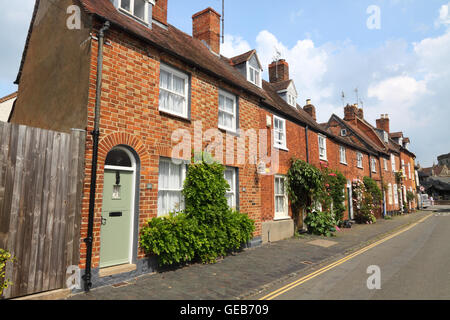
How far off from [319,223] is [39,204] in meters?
11.4

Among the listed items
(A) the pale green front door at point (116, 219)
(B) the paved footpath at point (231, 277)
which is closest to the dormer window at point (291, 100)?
(B) the paved footpath at point (231, 277)

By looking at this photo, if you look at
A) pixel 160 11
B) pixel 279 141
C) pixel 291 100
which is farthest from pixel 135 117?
pixel 291 100

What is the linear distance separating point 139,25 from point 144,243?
20.2 ft

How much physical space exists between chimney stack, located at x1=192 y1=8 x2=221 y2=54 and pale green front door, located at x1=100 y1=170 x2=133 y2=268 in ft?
30.5

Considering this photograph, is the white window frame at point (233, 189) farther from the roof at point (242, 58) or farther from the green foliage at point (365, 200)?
the green foliage at point (365, 200)

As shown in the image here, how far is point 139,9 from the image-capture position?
8781 mm

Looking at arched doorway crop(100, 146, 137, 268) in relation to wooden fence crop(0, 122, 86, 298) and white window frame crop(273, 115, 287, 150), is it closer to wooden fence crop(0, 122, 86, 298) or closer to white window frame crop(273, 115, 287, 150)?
wooden fence crop(0, 122, 86, 298)

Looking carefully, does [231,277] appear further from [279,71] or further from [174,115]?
[279,71]

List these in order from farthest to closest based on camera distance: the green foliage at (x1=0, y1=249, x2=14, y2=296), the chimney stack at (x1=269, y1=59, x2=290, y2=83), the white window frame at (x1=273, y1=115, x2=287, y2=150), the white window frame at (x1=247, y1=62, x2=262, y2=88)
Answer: the chimney stack at (x1=269, y1=59, x2=290, y2=83), the white window frame at (x1=247, y1=62, x2=262, y2=88), the white window frame at (x1=273, y1=115, x2=287, y2=150), the green foliage at (x1=0, y1=249, x2=14, y2=296)

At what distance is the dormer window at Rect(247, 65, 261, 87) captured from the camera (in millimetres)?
13906

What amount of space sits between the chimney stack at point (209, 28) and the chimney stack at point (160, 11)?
11.7 feet

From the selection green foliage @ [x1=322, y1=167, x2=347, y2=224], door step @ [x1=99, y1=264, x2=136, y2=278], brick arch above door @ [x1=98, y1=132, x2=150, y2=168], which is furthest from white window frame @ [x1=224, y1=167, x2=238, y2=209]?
green foliage @ [x1=322, y1=167, x2=347, y2=224]

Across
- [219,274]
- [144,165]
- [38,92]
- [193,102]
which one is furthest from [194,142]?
[38,92]

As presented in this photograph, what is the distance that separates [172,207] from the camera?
7648 mm
